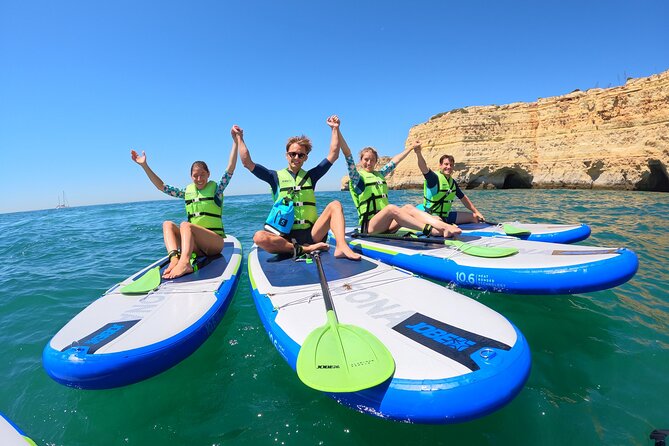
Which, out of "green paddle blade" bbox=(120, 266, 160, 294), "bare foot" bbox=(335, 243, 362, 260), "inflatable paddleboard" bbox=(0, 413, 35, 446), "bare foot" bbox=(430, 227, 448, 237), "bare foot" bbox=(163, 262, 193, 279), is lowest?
"inflatable paddleboard" bbox=(0, 413, 35, 446)

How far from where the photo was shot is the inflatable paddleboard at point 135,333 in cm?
193

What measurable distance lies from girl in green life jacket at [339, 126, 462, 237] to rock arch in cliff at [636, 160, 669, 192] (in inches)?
975

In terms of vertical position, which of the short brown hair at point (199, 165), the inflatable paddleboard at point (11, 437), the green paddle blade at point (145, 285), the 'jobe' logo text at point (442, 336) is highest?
Answer: the short brown hair at point (199, 165)

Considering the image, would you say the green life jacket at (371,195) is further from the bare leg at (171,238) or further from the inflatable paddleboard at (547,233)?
the bare leg at (171,238)

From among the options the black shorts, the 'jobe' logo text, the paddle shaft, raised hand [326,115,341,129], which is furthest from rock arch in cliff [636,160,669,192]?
the 'jobe' logo text

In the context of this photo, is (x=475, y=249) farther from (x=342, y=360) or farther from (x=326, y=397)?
(x=342, y=360)

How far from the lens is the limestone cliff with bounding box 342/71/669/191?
802 inches

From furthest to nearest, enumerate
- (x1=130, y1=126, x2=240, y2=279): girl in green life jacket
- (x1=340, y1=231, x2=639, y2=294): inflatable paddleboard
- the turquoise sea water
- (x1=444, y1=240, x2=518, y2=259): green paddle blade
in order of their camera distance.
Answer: (x1=130, y1=126, x2=240, y2=279): girl in green life jacket, (x1=444, y1=240, x2=518, y2=259): green paddle blade, (x1=340, y1=231, x2=639, y2=294): inflatable paddleboard, the turquoise sea water

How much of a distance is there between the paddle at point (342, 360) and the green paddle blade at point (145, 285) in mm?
2213

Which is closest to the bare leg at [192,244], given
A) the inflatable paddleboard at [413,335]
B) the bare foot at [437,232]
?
the inflatable paddleboard at [413,335]

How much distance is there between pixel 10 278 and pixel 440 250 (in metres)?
7.75

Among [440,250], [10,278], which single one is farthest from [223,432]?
[10,278]

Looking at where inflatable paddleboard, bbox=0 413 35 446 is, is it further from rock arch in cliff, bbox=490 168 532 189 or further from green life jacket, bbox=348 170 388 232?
rock arch in cliff, bbox=490 168 532 189

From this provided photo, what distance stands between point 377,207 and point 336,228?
1.55 meters
